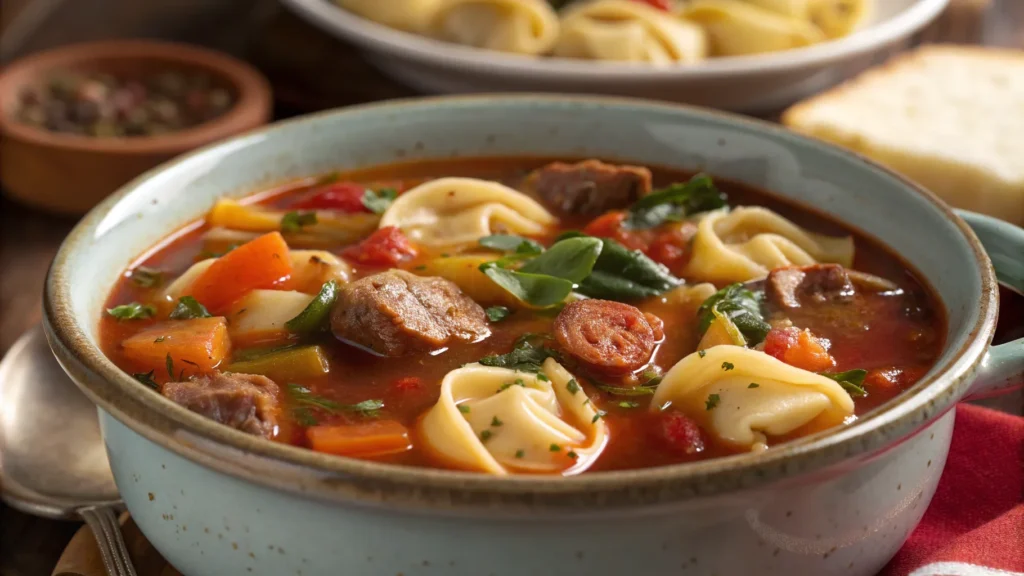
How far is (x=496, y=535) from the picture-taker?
105 inches

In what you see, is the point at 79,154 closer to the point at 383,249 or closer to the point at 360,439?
the point at 383,249

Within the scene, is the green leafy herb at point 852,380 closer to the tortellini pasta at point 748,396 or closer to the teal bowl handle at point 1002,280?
the tortellini pasta at point 748,396

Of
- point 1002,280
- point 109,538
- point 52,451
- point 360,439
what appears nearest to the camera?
point 360,439

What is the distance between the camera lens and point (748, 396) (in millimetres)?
3469

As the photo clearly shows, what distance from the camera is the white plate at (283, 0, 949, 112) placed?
21.5 feet

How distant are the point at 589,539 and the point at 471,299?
1.58m

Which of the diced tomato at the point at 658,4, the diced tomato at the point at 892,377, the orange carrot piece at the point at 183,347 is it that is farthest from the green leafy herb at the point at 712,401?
the diced tomato at the point at 658,4

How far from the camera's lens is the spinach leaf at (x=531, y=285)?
158 inches

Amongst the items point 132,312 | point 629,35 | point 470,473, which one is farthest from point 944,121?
point 470,473

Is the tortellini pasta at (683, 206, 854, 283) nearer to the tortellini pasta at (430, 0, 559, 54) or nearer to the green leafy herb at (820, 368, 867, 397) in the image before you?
the green leafy herb at (820, 368, 867, 397)

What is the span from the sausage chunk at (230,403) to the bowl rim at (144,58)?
3.38m

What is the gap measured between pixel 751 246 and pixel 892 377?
1027mm

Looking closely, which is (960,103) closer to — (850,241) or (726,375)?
(850,241)

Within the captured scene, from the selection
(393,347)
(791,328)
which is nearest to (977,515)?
(791,328)
